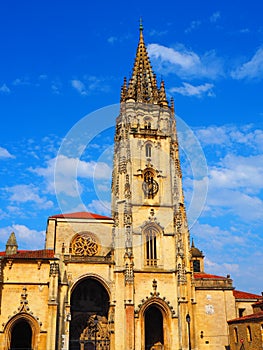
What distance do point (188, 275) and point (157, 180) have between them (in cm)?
949

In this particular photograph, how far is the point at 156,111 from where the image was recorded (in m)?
44.2

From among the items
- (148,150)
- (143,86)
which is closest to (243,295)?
(148,150)

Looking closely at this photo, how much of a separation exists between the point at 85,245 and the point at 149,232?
675cm

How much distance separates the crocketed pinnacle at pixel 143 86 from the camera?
4594 cm

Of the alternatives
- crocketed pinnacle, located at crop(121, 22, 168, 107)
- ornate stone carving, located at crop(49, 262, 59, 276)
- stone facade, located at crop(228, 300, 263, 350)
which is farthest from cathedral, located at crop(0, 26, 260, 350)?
crocketed pinnacle, located at crop(121, 22, 168, 107)

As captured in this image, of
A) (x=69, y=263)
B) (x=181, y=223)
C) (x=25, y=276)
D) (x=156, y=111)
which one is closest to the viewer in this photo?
(x=25, y=276)

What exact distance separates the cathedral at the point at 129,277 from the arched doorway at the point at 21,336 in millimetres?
81

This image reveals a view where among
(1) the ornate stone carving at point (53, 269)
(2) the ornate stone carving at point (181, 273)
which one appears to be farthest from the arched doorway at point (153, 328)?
(1) the ornate stone carving at point (53, 269)

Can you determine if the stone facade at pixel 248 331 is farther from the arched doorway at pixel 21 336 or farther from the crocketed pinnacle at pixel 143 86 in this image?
the crocketed pinnacle at pixel 143 86

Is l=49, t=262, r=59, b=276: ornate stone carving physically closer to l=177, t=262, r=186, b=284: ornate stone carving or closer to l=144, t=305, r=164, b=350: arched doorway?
l=144, t=305, r=164, b=350: arched doorway

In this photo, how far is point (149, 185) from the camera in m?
40.0

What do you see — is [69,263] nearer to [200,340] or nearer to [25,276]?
[25,276]

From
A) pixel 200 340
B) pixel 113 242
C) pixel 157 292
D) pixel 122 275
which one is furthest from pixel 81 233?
pixel 200 340

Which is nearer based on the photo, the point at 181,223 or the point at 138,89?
the point at 181,223
